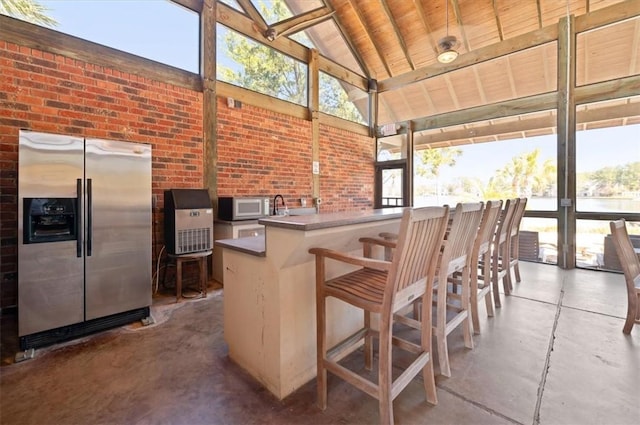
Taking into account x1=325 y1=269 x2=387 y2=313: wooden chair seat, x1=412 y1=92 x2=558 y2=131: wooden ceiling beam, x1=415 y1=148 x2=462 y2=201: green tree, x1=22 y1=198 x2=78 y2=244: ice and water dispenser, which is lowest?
x1=325 y1=269 x2=387 y2=313: wooden chair seat

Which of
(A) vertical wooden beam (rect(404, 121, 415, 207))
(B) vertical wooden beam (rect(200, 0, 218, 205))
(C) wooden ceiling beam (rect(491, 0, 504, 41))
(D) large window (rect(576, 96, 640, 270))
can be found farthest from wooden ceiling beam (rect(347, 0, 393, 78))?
(D) large window (rect(576, 96, 640, 270))

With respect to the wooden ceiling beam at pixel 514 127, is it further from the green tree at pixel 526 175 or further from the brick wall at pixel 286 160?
the brick wall at pixel 286 160

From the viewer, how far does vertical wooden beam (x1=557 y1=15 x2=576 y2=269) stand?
4203 millimetres

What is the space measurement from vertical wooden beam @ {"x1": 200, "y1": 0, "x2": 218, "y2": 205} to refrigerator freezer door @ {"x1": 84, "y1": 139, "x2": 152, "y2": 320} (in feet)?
4.10

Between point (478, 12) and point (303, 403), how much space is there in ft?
20.2

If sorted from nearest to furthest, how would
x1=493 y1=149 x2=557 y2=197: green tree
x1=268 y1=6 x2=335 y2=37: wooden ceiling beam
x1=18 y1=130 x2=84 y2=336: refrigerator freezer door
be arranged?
x1=18 y1=130 x2=84 y2=336: refrigerator freezer door, x1=268 y1=6 x2=335 y2=37: wooden ceiling beam, x1=493 y1=149 x2=557 y2=197: green tree

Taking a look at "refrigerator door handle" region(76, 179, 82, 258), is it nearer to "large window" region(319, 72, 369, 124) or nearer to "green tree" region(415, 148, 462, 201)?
"large window" region(319, 72, 369, 124)

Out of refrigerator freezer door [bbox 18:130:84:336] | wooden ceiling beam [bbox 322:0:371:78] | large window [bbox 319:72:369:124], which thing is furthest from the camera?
large window [bbox 319:72:369:124]

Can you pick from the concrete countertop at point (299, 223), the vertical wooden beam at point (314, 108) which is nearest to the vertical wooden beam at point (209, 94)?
Answer: the vertical wooden beam at point (314, 108)

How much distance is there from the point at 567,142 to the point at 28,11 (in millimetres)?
6822

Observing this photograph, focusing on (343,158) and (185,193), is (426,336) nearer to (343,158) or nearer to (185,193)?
(185,193)

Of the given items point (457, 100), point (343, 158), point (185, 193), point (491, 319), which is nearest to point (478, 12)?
point (457, 100)

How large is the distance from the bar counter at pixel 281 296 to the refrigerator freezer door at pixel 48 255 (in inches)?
53.5

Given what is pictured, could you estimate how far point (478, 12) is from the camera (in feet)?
15.6
